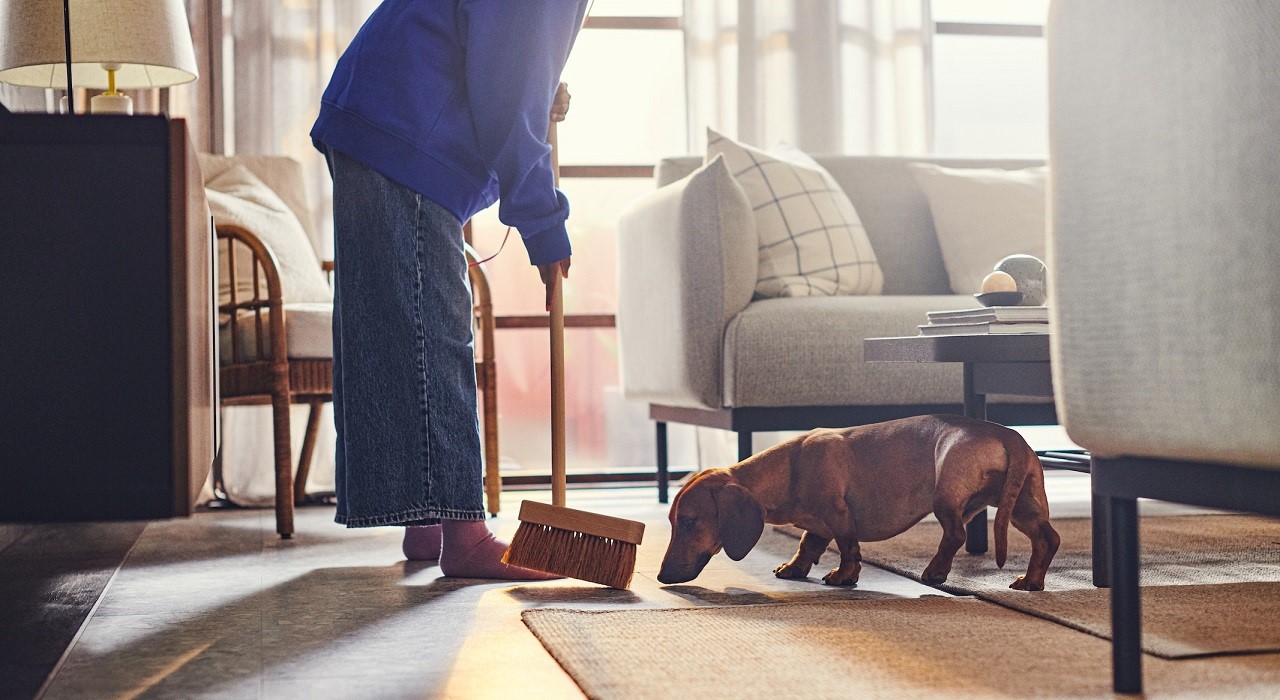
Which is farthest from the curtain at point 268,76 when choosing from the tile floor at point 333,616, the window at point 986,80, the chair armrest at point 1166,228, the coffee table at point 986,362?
the chair armrest at point 1166,228

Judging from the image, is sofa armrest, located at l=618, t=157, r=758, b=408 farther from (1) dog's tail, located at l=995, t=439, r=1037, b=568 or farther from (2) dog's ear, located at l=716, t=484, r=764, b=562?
(1) dog's tail, located at l=995, t=439, r=1037, b=568

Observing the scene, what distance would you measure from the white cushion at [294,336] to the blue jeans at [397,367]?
27.7 inches

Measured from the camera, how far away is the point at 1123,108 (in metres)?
1.00

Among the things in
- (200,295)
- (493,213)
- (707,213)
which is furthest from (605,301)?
(200,295)

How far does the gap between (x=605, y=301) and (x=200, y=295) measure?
272cm

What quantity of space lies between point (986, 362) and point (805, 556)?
406mm

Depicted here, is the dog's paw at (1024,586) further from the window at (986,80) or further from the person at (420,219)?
the window at (986,80)

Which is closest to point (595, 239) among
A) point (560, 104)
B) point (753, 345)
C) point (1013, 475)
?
point (753, 345)

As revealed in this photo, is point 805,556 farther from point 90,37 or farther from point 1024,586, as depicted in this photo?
point 90,37

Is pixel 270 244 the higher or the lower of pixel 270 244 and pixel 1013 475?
the higher

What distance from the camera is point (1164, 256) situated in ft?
3.18

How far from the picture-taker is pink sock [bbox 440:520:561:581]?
6.02ft

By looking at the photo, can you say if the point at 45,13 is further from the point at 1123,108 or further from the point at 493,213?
the point at 1123,108

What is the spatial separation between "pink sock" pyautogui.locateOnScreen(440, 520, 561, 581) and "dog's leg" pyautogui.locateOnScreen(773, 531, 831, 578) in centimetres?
36
